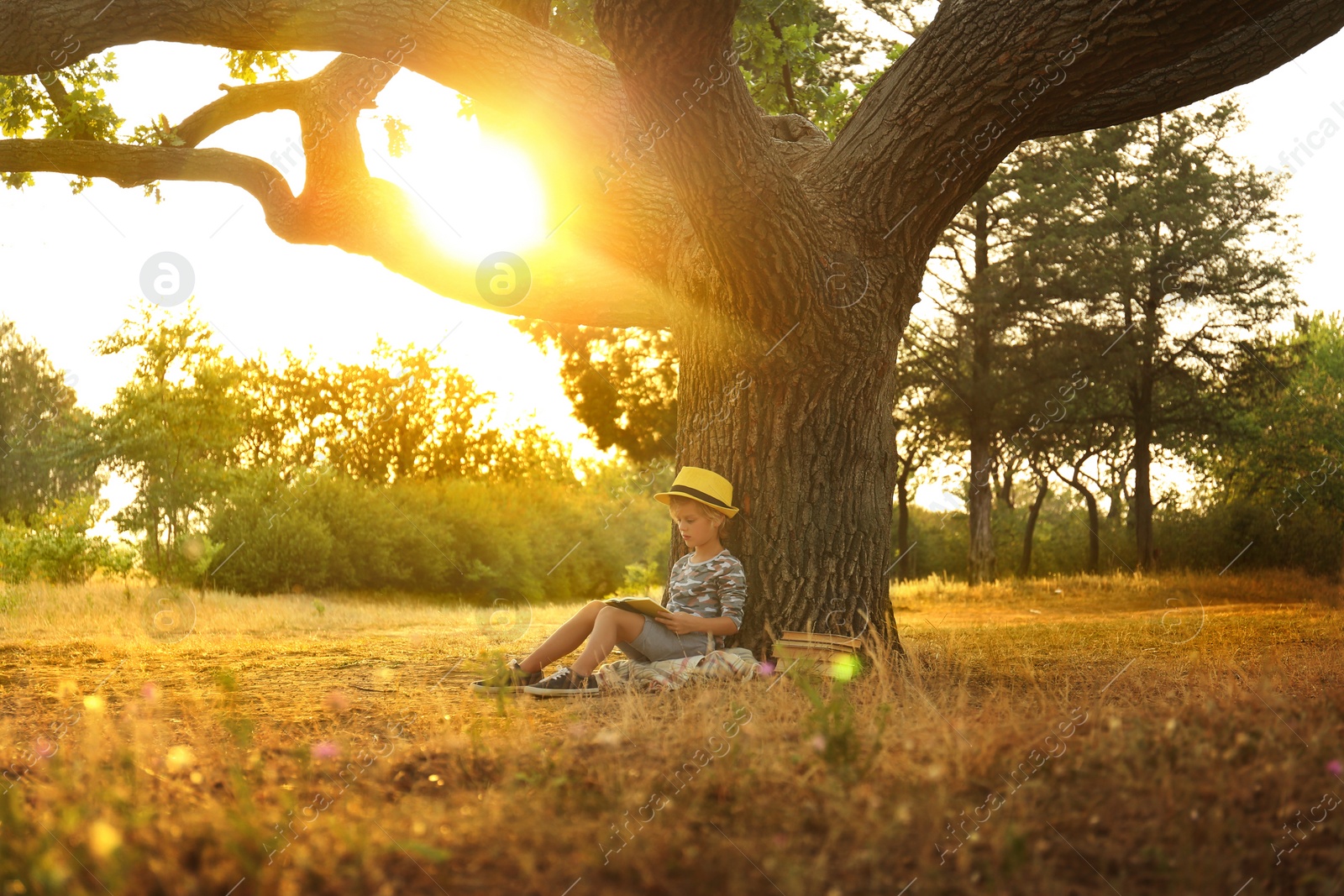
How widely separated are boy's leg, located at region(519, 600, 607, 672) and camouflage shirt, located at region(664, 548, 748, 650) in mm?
642

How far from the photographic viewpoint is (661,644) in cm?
617

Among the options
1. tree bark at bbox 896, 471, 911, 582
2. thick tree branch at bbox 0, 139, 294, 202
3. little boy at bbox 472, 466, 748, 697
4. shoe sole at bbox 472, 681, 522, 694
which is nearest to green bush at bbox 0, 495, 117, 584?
thick tree branch at bbox 0, 139, 294, 202

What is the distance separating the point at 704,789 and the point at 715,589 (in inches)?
130

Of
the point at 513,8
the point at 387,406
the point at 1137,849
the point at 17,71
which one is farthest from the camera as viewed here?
the point at 387,406

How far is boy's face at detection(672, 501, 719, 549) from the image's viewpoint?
21.1 feet

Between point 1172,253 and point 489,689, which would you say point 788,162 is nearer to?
point 489,689

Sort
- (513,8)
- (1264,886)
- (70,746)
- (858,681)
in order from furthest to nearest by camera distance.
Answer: (513,8) < (858,681) < (70,746) < (1264,886)

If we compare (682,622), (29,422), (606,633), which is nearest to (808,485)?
(682,622)

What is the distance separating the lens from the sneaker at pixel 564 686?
5.73 m

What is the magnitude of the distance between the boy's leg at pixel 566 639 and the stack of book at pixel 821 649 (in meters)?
1.20

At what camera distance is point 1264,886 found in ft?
8.38

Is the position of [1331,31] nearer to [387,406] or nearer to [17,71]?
[17,71]

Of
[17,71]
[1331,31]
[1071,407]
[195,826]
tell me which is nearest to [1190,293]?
[1071,407]

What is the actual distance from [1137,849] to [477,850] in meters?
1.85
